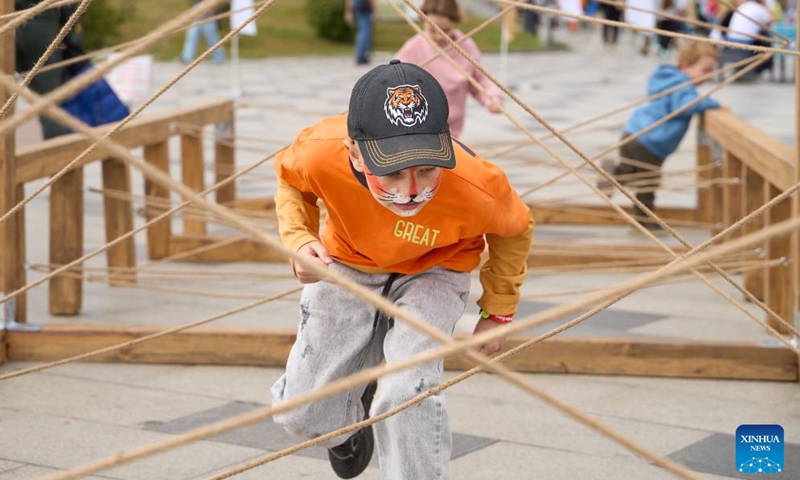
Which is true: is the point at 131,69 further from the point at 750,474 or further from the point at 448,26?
the point at 750,474

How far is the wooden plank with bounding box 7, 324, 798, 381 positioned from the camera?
4285mm

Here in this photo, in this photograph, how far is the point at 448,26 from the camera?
239 inches

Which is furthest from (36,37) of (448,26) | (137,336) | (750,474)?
(750,474)

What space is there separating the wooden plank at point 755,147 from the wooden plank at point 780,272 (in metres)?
0.15

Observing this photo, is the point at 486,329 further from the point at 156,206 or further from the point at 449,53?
the point at 449,53

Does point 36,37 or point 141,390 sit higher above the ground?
point 36,37

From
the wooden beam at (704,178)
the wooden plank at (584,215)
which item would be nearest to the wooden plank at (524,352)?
the wooden beam at (704,178)

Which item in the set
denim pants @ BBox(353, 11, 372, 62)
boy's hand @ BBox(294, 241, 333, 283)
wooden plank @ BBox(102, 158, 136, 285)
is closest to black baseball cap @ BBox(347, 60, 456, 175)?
boy's hand @ BBox(294, 241, 333, 283)

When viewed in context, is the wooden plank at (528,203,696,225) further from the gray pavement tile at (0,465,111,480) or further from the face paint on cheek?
the face paint on cheek

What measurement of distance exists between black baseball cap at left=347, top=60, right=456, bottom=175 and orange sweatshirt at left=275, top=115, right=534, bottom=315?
0.17m

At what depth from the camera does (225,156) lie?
7.37m

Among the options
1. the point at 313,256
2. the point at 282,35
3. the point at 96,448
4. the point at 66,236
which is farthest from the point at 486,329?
the point at 282,35

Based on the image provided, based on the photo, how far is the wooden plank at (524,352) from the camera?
4285mm

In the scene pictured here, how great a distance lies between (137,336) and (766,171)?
2351 mm
